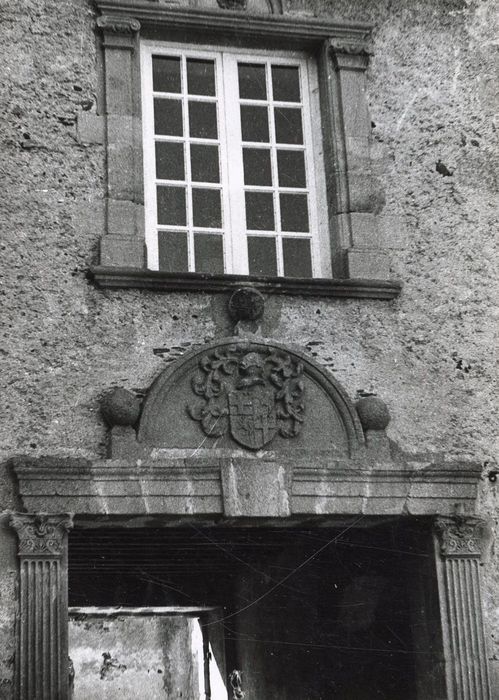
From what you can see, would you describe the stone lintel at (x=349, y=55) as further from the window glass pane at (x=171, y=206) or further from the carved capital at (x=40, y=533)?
the carved capital at (x=40, y=533)

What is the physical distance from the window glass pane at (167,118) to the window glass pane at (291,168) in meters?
0.62

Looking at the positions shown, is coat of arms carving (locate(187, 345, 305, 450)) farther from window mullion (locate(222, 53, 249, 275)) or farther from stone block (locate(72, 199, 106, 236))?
stone block (locate(72, 199, 106, 236))

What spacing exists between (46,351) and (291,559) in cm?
269

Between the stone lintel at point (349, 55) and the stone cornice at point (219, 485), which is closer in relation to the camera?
the stone cornice at point (219, 485)

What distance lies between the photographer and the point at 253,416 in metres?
6.59

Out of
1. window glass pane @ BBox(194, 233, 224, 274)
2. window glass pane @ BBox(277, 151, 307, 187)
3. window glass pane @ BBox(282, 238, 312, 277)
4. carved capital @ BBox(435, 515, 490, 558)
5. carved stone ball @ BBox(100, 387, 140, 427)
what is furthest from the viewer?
window glass pane @ BBox(277, 151, 307, 187)

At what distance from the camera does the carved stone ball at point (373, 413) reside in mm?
6684

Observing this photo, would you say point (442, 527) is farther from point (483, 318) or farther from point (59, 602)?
point (59, 602)

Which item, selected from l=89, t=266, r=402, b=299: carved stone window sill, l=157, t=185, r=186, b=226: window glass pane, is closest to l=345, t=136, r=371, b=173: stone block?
l=89, t=266, r=402, b=299: carved stone window sill

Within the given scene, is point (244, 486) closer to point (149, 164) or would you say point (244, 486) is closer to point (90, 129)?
point (149, 164)

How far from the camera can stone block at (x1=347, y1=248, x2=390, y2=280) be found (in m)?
Answer: 7.01

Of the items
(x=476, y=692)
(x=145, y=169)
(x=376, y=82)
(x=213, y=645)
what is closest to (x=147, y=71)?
(x=145, y=169)

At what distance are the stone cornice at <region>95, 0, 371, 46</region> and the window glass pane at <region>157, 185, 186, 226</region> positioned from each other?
1.04 metres

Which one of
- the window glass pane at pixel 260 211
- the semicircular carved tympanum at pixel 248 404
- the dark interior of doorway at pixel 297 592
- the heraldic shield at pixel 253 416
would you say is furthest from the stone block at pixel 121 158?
the dark interior of doorway at pixel 297 592
